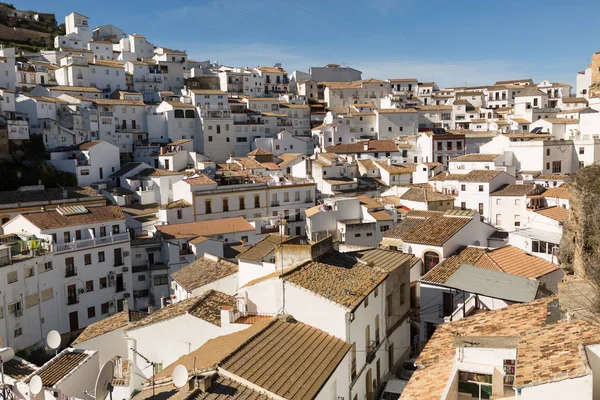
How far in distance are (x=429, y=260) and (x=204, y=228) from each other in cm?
1859

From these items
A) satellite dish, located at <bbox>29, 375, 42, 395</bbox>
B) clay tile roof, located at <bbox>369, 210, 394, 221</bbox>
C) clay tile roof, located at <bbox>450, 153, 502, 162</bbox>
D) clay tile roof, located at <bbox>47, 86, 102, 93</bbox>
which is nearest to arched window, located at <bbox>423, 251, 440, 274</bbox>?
clay tile roof, located at <bbox>369, 210, 394, 221</bbox>

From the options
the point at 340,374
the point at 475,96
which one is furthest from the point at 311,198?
the point at 475,96

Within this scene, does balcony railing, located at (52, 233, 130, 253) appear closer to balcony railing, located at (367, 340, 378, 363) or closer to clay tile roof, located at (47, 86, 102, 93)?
balcony railing, located at (367, 340, 378, 363)

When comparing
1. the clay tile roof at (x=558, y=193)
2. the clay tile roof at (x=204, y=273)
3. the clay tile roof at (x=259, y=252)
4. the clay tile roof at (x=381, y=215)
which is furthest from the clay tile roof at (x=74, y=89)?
the clay tile roof at (x=558, y=193)

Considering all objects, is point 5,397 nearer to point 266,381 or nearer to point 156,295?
point 266,381

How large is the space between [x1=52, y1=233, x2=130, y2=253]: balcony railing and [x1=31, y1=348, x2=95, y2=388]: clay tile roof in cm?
1316

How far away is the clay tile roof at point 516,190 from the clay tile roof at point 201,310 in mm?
28101

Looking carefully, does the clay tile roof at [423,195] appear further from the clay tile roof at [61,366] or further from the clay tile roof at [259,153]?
the clay tile roof at [61,366]

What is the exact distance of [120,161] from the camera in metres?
54.0

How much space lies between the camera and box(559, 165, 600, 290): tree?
10359 millimetres

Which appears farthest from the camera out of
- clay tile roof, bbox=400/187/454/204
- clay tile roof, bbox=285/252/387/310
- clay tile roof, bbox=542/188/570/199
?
clay tile roof, bbox=400/187/454/204

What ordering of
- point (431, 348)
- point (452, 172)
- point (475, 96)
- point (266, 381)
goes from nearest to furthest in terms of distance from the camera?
point (266, 381) < point (431, 348) < point (452, 172) < point (475, 96)

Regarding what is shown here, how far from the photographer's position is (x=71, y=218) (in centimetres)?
3055

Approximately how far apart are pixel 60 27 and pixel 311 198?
7790cm
